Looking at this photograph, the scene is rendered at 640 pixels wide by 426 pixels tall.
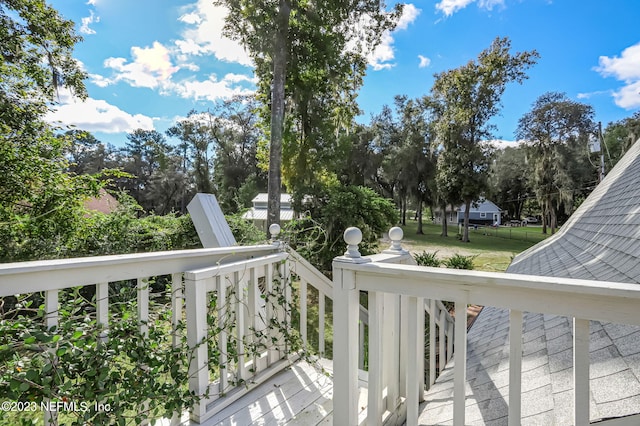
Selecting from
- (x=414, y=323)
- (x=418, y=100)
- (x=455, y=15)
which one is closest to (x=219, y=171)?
(x=418, y=100)

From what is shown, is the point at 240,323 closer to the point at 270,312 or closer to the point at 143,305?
the point at 270,312

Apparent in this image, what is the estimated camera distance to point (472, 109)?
640 inches

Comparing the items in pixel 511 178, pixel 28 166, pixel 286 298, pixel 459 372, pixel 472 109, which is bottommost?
pixel 286 298

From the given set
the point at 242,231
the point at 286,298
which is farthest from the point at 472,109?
the point at 286,298

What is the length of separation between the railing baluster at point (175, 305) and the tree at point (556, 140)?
76.6 feet

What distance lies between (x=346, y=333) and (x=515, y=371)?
0.63m

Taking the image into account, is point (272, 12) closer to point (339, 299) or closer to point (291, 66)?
point (291, 66)

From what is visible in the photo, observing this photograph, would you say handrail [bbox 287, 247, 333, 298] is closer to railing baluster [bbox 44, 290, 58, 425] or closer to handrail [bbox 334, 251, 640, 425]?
handrail [bbox 334, 251, 640, 425]

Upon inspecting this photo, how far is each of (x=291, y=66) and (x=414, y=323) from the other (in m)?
8.14

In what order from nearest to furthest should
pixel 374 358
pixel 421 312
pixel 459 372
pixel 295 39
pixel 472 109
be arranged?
pixel 459 372
pixel 374 358
pixel 421 312
pixel 295 39
pixel 472 109

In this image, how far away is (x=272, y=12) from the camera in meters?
7.11

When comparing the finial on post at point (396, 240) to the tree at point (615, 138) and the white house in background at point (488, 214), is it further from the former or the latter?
the white house in background at point (488, 214)

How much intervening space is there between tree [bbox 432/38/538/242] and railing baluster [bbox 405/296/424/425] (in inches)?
687

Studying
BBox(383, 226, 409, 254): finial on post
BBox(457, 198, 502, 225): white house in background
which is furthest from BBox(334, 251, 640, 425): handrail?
BBox(457, 198, 502, 225): white house in background
